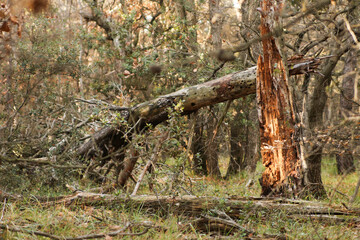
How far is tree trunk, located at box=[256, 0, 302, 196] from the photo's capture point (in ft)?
17.9

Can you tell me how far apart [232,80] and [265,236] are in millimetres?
2821

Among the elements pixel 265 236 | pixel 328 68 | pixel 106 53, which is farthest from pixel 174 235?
pixel 106 53

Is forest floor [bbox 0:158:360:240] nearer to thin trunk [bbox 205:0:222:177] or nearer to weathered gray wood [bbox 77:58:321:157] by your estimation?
weathered gray wood [bbox 77:58:321:157]

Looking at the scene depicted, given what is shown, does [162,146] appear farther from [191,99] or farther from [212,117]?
[212,117]

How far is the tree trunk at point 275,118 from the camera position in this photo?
5.46 meters

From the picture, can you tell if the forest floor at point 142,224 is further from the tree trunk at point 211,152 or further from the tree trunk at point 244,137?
the tree trunk at point 244,137

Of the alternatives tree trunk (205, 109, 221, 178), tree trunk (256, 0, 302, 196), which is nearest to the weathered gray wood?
tree trunk (256, 0, 302, 196)

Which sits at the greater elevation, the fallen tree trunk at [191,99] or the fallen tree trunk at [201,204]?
the fallen tree trunk at [191,99]

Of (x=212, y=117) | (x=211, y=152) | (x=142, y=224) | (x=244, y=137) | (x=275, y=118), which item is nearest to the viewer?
(x=142, y=224)

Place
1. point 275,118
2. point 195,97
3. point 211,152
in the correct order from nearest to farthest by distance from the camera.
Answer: point 275,118 → point 195,97 → point 211,152

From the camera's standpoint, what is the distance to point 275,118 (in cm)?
554

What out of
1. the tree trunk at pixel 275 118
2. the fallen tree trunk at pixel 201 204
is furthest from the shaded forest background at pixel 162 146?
the tree trunk at pixel 275 118

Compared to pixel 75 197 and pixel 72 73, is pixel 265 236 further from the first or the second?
pixel 72 73

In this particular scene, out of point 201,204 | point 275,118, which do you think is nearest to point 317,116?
point 275,118
